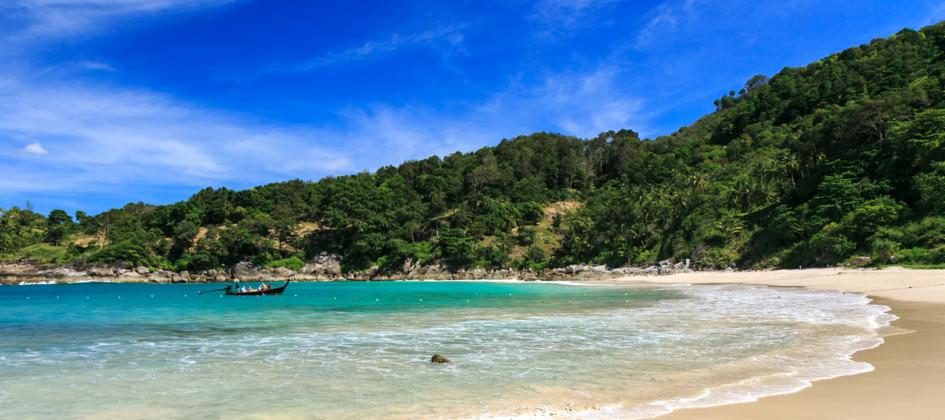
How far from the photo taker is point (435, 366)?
1066cm

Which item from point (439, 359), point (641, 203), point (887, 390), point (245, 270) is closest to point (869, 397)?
point (887, 390)

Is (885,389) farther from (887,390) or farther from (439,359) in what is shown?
(439,359)

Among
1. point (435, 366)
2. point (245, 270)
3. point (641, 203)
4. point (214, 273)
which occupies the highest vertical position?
point (641, 203)

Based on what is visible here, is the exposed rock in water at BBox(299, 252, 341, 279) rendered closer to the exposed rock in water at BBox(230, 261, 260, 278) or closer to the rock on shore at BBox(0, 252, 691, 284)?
the rock on shore at BBox(0, 252, 691, 284)

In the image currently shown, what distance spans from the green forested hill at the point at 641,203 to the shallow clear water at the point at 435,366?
30.0 meters

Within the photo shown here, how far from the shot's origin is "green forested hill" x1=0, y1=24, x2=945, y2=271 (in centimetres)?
4459

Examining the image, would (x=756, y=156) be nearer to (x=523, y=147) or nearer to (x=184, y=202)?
(x=523, y=147)

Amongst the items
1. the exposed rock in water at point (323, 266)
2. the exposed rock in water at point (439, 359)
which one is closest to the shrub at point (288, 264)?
the exposed rock in water at point (323, 266)

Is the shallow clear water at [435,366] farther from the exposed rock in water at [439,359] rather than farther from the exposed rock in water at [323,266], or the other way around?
the exposed rock in water at [323,266]

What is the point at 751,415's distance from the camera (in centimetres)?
611

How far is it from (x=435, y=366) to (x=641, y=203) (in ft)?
216

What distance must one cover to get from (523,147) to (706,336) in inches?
4209

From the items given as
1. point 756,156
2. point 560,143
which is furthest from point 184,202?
point 756,156

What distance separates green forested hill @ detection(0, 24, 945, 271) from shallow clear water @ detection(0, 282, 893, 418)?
98.4ft
